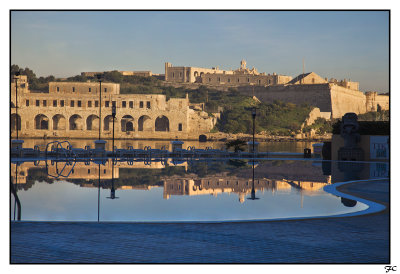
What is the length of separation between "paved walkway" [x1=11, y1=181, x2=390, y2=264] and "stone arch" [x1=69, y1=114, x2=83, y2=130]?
6170 cm

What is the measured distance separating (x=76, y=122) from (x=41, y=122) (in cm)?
425

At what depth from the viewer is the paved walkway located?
17.0ft

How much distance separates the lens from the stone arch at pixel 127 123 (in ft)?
219

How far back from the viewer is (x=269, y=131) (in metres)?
68.8

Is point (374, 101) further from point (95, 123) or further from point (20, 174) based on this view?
point (20, 174)

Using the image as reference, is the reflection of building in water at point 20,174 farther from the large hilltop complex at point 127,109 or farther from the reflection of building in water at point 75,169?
the large hilltop complex at point 127,109

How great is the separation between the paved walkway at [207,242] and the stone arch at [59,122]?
61.8m

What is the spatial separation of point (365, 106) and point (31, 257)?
8628cm

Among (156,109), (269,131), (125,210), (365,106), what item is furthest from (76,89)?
(125,210)

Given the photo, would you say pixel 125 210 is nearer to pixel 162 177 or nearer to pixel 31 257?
pixel 31 257

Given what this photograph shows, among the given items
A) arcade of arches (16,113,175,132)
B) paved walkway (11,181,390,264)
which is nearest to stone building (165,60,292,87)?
arcade of arches (16,113,175,132)

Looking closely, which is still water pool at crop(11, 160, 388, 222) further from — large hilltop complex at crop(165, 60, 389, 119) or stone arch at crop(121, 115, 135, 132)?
large hilltop complex at crop(165, 60, 389, 119)

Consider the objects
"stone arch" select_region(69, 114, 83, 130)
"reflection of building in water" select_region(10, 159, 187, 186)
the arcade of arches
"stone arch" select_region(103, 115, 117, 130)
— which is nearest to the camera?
"reflection of building in water" select_region(10, 159, 187, 186)

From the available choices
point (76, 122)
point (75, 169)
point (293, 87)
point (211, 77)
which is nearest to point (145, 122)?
point (76, 122)
